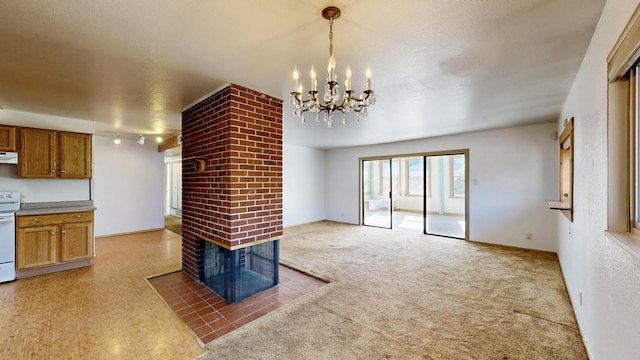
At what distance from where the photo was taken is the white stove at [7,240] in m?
3.17

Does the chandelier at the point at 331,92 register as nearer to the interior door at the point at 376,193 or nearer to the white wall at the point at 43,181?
the white wall at the point at 43,181

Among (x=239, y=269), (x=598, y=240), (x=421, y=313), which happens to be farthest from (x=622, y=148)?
(x=239, y=269)

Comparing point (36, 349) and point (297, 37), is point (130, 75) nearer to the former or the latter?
point (297, 37)

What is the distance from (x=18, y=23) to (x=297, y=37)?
1.75 metres

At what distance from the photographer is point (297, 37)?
5.98 ft

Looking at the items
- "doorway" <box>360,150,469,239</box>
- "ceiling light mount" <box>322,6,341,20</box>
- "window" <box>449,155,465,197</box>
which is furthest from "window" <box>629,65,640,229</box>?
"window" <box>449,155,465,197</box>

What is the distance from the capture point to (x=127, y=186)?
19.9ft

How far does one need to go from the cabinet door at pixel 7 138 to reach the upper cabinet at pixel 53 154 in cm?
8

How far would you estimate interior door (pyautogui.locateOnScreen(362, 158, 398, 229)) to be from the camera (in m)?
7.32

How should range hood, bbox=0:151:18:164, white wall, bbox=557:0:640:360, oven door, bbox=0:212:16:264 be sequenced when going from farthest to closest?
range hood, bbox=0:151:18:164, oven door, bbox=0:212:16:264, white wall, bbox=557:0:640:360

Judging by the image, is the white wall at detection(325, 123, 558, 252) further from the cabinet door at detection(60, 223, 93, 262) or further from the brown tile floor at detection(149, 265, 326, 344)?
the cabinet door at detection(60, 223, 93, 262)

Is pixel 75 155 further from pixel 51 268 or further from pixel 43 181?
pixel 51 268

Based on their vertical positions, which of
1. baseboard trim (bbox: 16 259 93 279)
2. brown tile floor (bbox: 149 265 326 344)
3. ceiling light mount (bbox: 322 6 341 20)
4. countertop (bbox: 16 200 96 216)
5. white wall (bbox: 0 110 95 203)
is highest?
ceiling light mount (bbox: 322 6 341 20)

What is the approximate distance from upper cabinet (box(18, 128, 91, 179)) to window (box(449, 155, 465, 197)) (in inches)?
384
